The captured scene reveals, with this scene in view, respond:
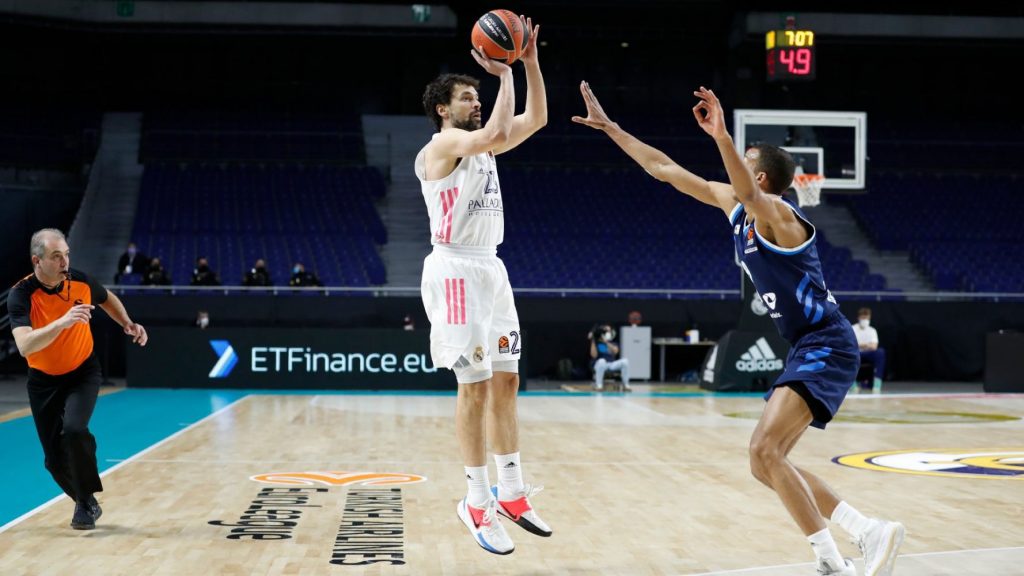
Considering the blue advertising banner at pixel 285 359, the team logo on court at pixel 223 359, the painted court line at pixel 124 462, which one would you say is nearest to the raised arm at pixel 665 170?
the painted court line at pixel 124 462

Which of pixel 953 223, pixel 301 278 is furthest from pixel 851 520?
pixel 953 223

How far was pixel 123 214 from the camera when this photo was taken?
28.5 m

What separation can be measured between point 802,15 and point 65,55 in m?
19.3

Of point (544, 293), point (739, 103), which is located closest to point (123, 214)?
point (544, 293)

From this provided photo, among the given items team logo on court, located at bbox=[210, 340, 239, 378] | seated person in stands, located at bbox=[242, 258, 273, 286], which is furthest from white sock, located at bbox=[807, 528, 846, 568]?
seated person in stands, located at bbox=[242, 258, 273, 286]

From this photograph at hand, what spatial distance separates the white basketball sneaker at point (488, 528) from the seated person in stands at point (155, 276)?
17.4m

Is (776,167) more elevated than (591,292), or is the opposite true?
(776,167)

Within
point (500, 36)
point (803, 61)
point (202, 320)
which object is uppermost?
point (803, 61)

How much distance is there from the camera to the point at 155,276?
2247cm

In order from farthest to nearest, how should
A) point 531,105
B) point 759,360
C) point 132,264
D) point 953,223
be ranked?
point 953,223, point 132,264, point 759,360, point 531,105

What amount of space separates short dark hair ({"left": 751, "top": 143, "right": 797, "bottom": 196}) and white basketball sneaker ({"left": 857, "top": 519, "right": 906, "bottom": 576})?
5.43ft

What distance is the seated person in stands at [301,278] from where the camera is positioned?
74.7 ft

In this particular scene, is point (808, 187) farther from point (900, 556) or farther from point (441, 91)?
point (441, 91)

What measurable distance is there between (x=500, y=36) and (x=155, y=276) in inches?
707
